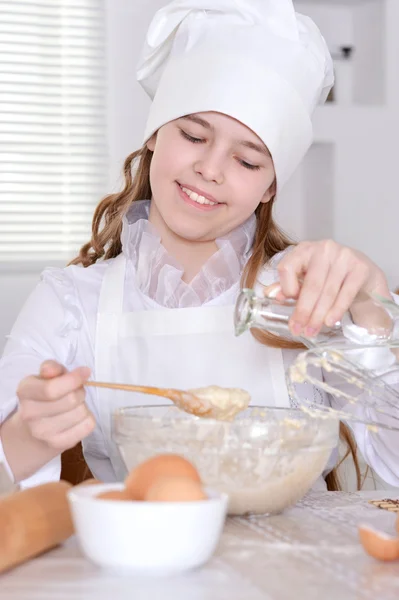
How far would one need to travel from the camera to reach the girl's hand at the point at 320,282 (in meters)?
0.87

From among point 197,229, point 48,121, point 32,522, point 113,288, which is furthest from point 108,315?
point 48,121

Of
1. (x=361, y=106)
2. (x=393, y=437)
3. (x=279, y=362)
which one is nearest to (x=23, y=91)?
(x=361, y=106)

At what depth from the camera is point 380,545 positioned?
0.67m

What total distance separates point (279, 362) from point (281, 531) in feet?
1.76

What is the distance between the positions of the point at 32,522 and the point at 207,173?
65 centimetres

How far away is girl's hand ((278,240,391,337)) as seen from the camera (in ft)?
2.85

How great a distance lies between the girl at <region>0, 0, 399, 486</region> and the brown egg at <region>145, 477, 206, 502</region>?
57 cm

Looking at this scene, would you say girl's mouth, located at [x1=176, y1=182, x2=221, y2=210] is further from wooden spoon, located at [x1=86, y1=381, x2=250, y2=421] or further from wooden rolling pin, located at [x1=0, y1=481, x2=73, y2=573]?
wooden rolling pin, located at [x1=0, y1=481, x2=73, y2=573]

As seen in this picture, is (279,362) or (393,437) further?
(279,362)

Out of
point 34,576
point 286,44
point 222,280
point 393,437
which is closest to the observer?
point 34,576

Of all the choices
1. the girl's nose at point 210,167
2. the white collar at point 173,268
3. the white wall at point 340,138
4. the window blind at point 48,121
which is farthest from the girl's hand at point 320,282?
the window blind at point 48,121

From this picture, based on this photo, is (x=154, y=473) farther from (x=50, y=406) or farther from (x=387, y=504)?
(x=387, y=504)

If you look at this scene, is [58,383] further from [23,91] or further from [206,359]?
[23,91]

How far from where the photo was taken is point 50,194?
2.66 meters
